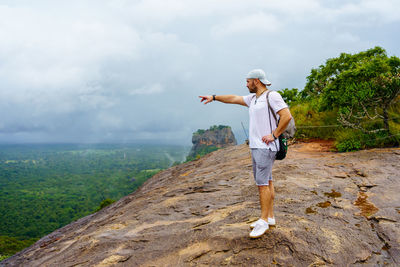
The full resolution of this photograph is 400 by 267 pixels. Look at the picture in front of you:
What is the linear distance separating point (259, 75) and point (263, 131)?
0.87 m

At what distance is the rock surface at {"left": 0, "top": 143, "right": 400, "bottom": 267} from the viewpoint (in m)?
3.58

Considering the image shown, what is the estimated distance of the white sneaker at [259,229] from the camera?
3.74 meters

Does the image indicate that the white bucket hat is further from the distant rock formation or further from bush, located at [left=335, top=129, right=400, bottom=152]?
the distant rock formation

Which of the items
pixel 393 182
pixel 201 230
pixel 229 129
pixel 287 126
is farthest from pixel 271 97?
pixel 229 129

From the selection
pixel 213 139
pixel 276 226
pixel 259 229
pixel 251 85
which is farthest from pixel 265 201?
pixel 213 139

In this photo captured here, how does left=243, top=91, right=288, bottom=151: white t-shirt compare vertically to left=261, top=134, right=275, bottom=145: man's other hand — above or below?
above

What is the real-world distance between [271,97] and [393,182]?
4929 mm

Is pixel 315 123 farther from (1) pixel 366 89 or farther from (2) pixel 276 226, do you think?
(2) pixel 276 226

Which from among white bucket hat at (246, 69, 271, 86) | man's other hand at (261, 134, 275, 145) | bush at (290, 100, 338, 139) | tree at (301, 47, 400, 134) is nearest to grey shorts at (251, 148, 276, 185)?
man's other hand at (261, 134, 275, 145)

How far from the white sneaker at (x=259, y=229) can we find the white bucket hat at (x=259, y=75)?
2.18m

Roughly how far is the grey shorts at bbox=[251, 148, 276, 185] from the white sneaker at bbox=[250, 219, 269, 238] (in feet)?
2.17

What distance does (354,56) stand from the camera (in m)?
13.6

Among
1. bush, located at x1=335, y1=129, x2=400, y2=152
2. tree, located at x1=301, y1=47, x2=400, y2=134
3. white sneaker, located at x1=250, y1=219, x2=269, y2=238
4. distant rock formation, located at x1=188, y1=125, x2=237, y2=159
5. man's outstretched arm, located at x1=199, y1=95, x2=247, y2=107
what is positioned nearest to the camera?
white sneaker, located at x1=250, y1=219, x2=269, y2=238

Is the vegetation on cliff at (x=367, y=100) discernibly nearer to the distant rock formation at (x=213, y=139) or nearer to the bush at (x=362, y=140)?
the bush at (x=362, y=140)
